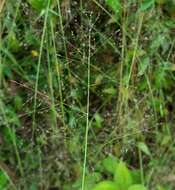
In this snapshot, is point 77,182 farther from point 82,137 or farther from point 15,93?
point 15,93

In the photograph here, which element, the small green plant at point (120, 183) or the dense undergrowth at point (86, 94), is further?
the dense undergrowth at point (86, 94)

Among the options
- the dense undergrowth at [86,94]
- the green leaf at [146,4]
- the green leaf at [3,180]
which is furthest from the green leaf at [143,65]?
the green leaf at [3,180]

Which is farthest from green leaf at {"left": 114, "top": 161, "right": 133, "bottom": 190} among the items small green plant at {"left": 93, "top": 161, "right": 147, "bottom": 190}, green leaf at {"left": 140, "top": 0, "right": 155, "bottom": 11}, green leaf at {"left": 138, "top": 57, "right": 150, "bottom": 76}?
green leaf at {"left": 140, "top": 0, "right": 155, "bottom": 11}

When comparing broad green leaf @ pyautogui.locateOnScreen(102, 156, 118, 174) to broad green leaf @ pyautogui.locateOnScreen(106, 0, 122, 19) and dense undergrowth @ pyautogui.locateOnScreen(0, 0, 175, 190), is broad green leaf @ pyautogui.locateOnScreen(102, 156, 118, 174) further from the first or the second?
broad green leaf @ pyautogui.locateOnScreen(106, 0, 122, 19)

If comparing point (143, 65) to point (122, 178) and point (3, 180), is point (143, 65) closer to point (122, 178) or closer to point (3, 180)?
point (122, 178)

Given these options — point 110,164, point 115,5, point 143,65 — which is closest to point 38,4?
point 115,5

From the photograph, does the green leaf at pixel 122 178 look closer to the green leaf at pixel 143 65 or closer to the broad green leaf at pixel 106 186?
the broad green leaf at pixel 106 186

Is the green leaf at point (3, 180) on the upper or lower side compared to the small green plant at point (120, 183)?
lower

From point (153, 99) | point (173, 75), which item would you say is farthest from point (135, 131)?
point (173, 75)
